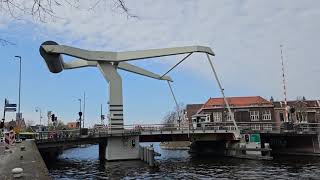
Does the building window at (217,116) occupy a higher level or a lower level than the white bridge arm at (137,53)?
lower

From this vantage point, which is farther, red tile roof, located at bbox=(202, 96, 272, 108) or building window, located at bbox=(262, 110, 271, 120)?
red tile roof, located at bbox=(202, 96, 272, 108)

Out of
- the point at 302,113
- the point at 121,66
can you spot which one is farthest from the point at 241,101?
the point at 121,66

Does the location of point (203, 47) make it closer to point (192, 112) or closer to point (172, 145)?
point (172, 145)

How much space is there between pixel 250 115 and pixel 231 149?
33387 millimetres

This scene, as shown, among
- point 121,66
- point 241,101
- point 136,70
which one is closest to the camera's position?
point 121,66

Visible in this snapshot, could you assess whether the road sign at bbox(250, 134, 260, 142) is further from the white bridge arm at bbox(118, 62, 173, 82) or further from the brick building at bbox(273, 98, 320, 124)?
the brick building at bbox(273, 98, 320, 124)

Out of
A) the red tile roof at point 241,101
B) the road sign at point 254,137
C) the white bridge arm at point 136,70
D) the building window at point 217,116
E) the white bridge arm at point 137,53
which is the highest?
the white bridge arm at point 137,53

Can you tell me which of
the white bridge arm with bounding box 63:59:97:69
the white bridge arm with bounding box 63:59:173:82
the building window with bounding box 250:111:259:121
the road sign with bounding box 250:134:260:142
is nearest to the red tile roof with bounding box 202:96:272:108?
the building window with bounding box 250:111:259:121

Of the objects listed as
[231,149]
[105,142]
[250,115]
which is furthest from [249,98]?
[105,142]

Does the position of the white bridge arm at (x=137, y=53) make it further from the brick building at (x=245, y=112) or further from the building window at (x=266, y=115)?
the building window at (x=266, y=115)

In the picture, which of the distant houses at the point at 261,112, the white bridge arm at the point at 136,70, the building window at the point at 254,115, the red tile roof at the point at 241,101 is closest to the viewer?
the white bridge arm at the point at 136,70

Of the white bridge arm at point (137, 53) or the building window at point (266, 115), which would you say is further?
the building window at point (266, 115)

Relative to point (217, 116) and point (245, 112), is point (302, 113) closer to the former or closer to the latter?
point (245, 112)

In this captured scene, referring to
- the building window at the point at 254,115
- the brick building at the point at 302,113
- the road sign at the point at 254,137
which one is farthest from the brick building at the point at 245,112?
the road sign at the point at 254,137
